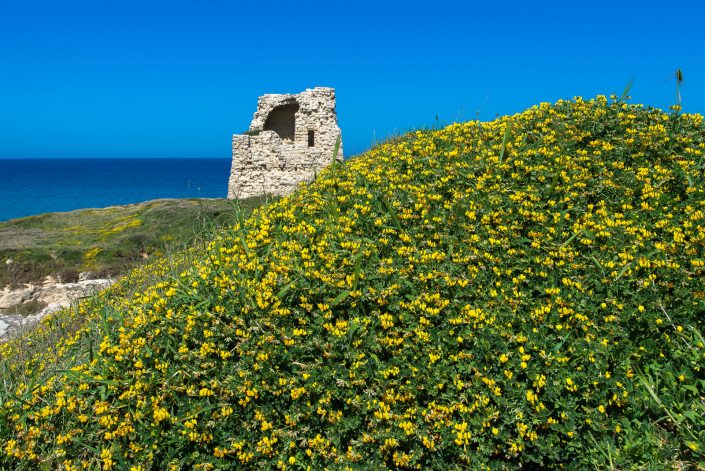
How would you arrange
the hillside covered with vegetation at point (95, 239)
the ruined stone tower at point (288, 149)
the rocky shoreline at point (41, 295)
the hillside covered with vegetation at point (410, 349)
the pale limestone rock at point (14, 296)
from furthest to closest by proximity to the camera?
the ruined stone tower at point (288, 149), the hillside covered with vegetation at point (95, 239), the pale limestone rock at point (14, 296), the rocky shoreline at point (41, 295), the hillside covered with vegetation at point (410, 349)

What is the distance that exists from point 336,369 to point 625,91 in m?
7.46

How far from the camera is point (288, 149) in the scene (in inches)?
993

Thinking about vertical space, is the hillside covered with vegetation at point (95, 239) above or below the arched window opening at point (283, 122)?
below

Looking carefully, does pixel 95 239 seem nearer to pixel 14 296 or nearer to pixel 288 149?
pixel 14 296

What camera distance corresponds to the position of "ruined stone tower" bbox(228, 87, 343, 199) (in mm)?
24688

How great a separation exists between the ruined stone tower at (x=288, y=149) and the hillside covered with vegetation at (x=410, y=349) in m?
18.1

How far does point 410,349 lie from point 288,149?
69.0 ft

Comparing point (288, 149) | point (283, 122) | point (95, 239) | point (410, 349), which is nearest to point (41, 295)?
point (95, 239)

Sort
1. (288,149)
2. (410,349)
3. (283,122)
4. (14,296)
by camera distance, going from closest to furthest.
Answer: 1. (410,349)
2. (14,296)
3. (288,149)
4. (283,122)

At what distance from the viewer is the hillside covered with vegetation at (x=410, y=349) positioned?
4980 mm

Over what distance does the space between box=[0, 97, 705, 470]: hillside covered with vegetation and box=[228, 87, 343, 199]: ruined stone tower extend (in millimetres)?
18114

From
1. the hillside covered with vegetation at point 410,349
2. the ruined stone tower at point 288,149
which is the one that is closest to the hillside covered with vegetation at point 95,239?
the ruined stone tower at point 288,149

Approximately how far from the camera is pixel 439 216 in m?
6.85

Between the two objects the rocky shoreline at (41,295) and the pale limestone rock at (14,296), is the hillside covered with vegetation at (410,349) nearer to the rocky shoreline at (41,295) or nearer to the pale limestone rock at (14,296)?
the rocky shoreline at (41,295)
